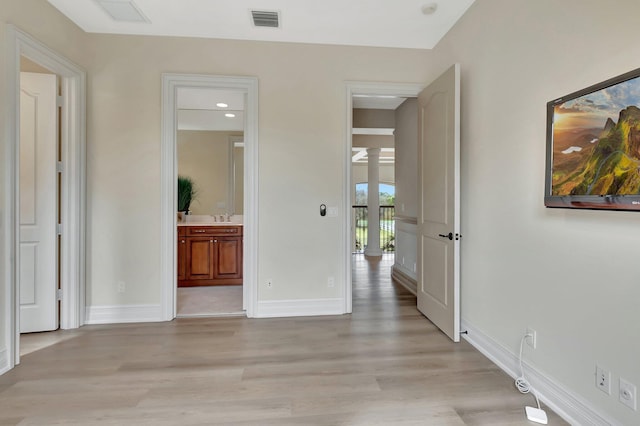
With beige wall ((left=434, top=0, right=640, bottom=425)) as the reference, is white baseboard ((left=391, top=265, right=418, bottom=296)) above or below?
below

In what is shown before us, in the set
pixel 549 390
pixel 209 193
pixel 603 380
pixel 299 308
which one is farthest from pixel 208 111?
pixel 603 380

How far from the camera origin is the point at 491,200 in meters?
2.45

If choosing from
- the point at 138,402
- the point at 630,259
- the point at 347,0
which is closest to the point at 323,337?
the point at 138,402

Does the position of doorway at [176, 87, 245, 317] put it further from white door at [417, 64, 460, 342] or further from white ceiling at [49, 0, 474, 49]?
white door at [417, 64, 460, 342]

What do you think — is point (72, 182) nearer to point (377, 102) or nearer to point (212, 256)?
point (212, 256)

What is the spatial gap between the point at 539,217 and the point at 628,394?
959mm

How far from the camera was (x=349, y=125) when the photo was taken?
131 inches

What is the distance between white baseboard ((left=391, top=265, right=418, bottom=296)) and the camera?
4222mm

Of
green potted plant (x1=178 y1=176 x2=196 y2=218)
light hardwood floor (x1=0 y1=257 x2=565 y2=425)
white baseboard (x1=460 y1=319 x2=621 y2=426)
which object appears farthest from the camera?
green potted plant (x1=178 y1=176 x2=196 y2=218)

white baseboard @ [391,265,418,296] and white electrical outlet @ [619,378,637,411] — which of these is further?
white baseboard @ [391,265,418,296]

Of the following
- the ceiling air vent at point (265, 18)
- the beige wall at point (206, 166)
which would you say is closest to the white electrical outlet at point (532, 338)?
the ceiling air vent at point (265, 18)

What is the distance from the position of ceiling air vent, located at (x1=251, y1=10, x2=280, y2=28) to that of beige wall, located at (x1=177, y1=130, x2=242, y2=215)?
256 centimetres

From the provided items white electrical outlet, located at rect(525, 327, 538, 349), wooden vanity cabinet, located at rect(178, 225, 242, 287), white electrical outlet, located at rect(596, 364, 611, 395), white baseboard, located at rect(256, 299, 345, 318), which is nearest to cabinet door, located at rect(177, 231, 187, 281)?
wooden vanity cabinet, located at rect(178, 225, 242, 287)

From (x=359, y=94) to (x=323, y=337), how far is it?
2.46m
